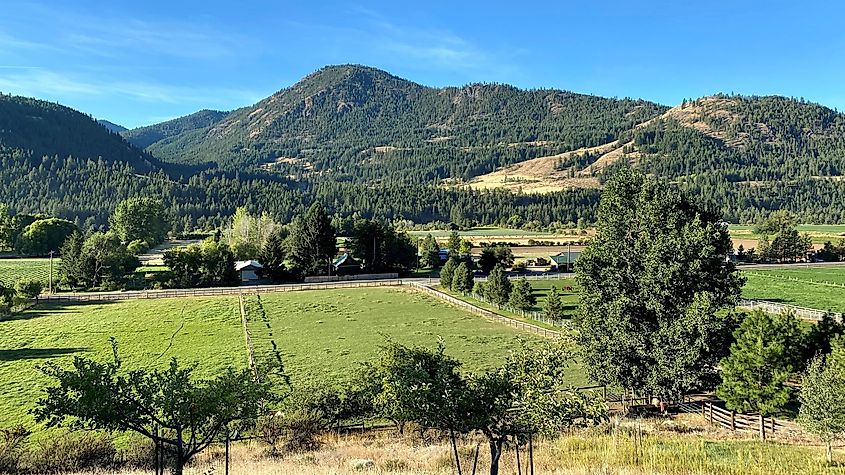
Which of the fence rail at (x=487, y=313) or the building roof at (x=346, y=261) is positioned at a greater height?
the building roof at (x=346, y=261)

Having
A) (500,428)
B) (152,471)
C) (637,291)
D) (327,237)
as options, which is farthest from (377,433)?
(327,237)

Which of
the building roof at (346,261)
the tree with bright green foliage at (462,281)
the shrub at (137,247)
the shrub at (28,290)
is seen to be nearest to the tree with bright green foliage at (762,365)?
the tree with bright green foliage at (462,281)

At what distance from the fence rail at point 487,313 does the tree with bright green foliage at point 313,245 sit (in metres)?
14.0

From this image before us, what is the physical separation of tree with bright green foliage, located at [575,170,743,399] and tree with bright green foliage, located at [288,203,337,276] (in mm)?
52416

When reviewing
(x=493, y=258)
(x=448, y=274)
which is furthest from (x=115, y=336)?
(x=493, y=258)

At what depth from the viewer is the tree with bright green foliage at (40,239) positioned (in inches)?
3504

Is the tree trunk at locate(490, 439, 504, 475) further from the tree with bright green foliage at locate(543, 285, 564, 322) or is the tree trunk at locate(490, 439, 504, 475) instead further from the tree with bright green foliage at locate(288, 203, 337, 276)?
the tree with bright green foliage at locate(288, 203, 337, 276)

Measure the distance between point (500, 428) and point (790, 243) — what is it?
105 meters

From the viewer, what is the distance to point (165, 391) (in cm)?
1102

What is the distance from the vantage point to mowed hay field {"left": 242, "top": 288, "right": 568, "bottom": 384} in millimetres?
34031

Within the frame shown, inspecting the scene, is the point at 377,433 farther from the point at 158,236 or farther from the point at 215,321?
the point at 158,236

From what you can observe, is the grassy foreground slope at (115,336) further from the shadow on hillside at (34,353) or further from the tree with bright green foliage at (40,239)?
the tree with bright green foliage at (40,239)

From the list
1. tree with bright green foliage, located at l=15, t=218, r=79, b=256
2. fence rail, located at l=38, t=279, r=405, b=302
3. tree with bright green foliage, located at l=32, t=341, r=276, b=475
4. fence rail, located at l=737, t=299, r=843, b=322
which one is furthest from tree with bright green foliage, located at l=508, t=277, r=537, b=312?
tree with bright green foliage, located at l=15, t=218, r=79, b=256

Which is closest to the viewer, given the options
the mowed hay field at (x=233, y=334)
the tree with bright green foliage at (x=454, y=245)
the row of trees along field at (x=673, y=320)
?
the row of trees along field at (x=673, y=320)
